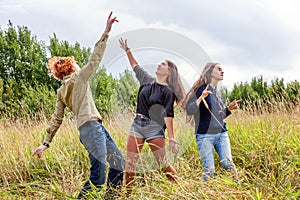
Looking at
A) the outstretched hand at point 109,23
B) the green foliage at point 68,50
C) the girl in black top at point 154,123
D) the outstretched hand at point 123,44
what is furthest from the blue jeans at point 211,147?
the green foliage at point 68,50

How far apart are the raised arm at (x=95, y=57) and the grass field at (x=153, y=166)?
1.11 m

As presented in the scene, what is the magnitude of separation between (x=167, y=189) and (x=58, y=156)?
8.21 feet

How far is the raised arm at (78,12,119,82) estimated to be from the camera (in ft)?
12.0

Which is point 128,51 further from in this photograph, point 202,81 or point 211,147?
point 211,147

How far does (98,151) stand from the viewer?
375 centimetres

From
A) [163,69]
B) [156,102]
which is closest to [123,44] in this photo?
[163,69]

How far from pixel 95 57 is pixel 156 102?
77 cm

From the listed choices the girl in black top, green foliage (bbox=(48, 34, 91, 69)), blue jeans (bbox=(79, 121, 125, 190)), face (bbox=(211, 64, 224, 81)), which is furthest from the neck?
green foliage (bbox=(48, 34, 91, 69))

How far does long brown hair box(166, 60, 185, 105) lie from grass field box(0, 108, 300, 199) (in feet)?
2.22

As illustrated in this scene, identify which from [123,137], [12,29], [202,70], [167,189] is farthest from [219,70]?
[12,29]

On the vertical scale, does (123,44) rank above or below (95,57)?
above

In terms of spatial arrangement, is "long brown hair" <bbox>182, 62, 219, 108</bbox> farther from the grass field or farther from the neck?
the grass field

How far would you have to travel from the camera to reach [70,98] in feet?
12.9

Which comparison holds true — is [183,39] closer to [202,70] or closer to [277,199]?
[202,70]
